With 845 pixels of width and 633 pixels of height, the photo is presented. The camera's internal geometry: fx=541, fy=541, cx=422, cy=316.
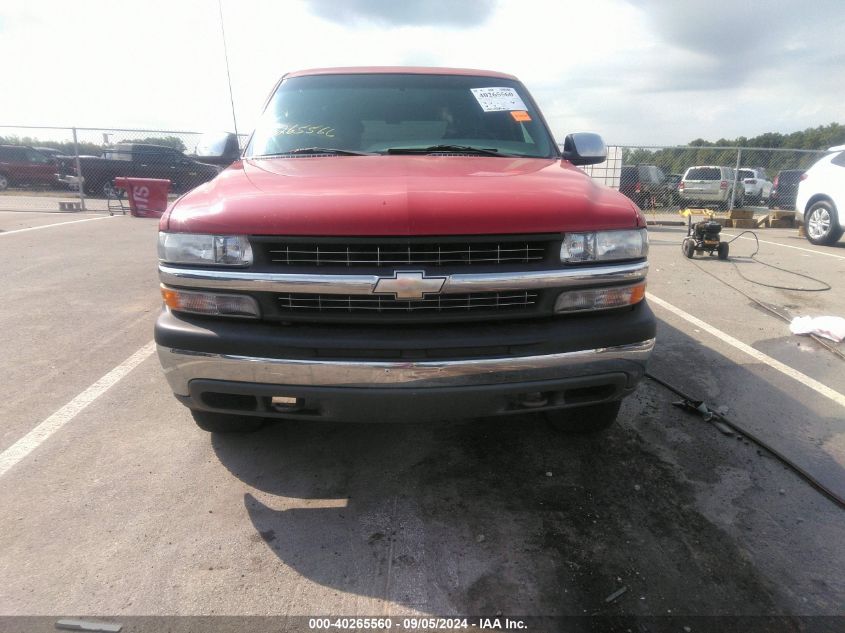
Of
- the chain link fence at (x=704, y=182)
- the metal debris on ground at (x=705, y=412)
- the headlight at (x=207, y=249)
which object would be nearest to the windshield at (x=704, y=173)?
the chain link fence at (x=704, y=182)

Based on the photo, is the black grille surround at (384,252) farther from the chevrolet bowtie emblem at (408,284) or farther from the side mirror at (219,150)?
the side mirror at (219,150)

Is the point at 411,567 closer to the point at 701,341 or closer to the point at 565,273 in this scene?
the point at 565,273

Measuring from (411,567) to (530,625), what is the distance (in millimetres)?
479

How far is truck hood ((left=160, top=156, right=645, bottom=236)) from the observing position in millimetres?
1992

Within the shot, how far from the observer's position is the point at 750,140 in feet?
216

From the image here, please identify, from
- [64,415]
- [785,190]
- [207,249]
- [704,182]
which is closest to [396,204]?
[207,249]

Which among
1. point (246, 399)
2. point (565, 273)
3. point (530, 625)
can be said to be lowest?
point (530, 625)

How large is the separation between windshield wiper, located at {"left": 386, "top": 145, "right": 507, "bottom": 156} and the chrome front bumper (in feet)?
4.79

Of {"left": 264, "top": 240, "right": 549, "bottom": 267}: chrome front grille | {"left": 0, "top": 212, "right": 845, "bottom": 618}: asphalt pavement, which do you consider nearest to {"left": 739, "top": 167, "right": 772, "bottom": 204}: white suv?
{"left": 0, "top": 212, "right": 845, "bottom": 618}: asphalt pavement

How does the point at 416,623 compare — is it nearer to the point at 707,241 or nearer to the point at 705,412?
the point at 705,412

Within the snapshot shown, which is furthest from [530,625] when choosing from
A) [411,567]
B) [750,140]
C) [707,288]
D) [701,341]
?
[750,140]

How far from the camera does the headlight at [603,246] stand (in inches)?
85.4

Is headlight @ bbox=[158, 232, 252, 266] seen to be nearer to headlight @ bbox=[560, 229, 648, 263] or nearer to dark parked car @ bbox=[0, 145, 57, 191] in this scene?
headlight @ bbox=[560, 229, 648, 263]

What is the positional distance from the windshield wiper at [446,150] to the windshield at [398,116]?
0.03 m
